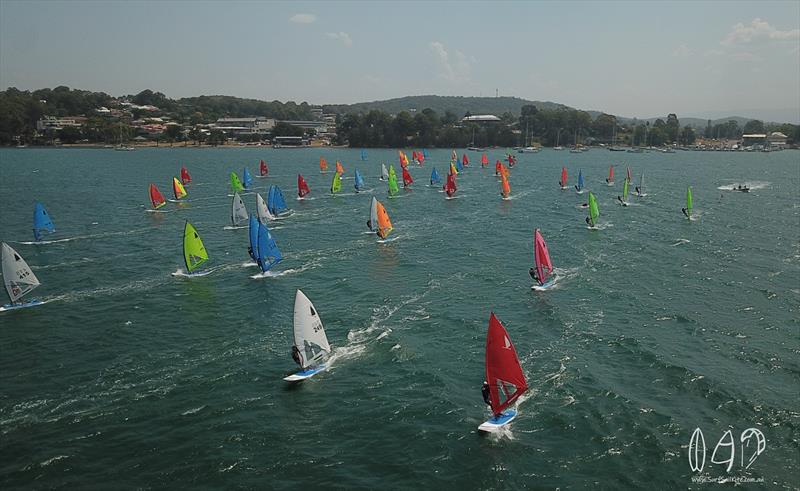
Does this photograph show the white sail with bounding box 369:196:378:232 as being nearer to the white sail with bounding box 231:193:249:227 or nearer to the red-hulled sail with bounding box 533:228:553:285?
the white sail with bounding box 231:193:249:227

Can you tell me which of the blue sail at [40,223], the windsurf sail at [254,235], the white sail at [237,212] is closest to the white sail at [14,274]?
the windsurf sail at [254,235]

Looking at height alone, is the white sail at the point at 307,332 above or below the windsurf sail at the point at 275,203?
below

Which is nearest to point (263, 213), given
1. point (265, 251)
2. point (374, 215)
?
point (374, 215)

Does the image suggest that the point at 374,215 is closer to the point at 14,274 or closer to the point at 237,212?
the point at 237,212

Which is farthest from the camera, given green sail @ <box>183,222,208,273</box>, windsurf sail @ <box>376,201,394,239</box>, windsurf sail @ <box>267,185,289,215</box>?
windsurf sail @ <box>267,185,289,215</box>

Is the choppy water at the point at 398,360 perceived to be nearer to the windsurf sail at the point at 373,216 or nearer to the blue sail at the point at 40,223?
the windsurf sail at the point at 373,216

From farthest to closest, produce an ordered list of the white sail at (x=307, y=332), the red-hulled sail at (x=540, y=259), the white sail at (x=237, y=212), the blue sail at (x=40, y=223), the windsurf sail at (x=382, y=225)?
1. the white sail at (x=237, y=212)
2. the windsurf sail at (x=382, y=225)
3. the blue sail at (x=40, y=223)
4. the red-hulled sail at (x=540, y=259)
5. the white sail at (x=307, y=332)

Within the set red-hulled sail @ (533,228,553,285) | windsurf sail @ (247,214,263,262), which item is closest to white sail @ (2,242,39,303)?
windsurf sail @ (247,214,263,262)
